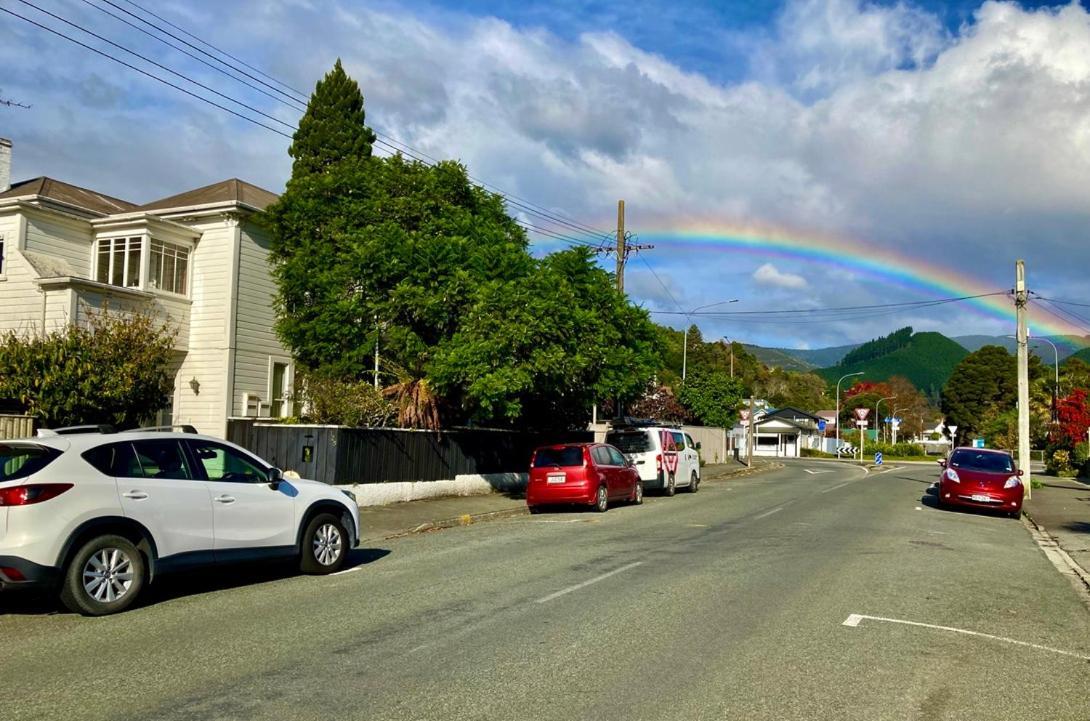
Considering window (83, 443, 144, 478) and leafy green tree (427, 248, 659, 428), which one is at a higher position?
leafy green tree (427, 248, 659, 428)

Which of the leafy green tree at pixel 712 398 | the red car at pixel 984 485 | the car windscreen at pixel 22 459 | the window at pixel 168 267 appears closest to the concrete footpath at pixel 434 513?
the car windscreen at pixel 22 459

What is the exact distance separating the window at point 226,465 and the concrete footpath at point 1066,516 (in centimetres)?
1039

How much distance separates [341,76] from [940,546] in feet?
87.1

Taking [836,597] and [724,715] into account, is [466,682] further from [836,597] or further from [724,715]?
[836,597]

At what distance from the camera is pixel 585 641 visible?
7.29m

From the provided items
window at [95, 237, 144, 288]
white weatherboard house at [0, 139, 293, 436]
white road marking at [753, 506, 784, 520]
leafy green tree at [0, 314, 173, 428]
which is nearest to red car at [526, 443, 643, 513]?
white road marking at [753, 506, 784, 520]

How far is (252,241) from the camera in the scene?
78.2 ft

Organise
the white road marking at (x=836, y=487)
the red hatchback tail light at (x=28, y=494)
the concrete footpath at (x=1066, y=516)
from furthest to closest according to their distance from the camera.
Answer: the white road marking at (x=836, y=487) < the concrete footpath at (x=1066, y=516) < the red hatchback tail light at (x=28, y=494)

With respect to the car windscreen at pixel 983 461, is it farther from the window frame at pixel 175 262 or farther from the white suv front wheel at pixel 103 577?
the window frame at pixel 175 262

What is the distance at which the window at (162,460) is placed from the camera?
8906mm

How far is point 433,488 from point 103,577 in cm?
1301

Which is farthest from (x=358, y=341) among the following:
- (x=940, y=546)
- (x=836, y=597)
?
(x=836, y=597)

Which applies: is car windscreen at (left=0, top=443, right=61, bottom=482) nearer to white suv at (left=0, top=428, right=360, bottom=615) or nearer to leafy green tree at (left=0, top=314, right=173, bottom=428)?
white suv at (left=0, top=428, right=360, bottom=615)

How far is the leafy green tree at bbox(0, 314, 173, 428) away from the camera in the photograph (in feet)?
47.3
